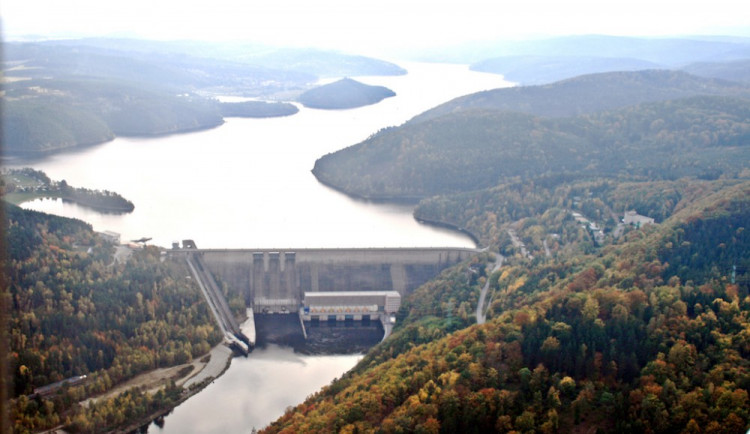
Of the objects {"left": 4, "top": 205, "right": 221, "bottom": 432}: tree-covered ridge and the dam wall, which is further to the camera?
the dam wall

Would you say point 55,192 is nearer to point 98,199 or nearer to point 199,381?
point 98,199

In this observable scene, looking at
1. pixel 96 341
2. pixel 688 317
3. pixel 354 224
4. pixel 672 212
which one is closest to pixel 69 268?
pixel 96 341

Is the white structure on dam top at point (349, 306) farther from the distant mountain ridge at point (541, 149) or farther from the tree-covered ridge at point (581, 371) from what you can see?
the distant mountain ridge at point (541, 149)

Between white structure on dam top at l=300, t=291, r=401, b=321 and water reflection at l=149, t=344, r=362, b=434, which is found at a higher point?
white structure on dam top at l=300, t=291, r=401, b=321

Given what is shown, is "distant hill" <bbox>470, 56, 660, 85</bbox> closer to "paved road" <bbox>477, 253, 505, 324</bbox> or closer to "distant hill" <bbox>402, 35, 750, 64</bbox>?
"distant hill" <bbox>402, 35, 750, 64</bbox>

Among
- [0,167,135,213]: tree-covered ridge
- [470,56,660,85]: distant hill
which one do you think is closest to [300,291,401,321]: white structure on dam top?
[0,167,135,213]: tree-covered ridge
